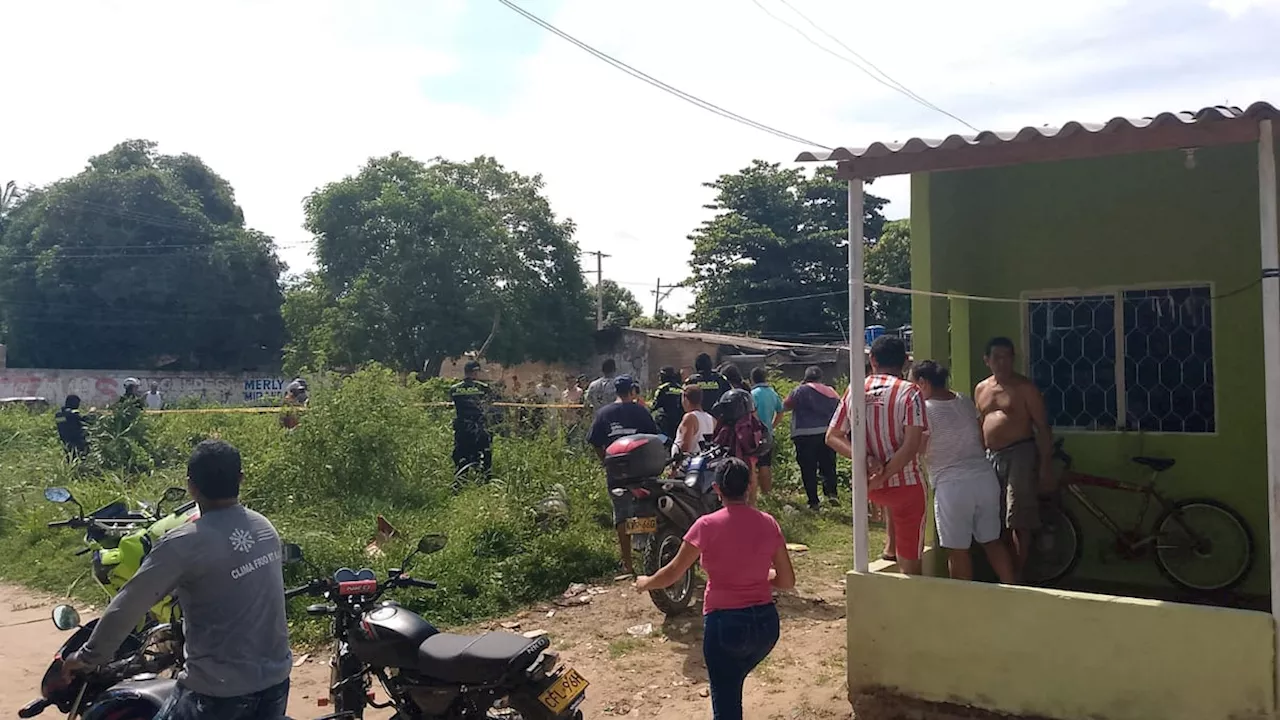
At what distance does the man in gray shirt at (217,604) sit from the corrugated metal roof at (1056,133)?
2920 millimetres

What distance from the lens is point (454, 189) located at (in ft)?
97.8

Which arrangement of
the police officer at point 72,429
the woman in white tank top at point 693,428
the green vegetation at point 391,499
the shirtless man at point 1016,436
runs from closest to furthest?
the shirtless man at point 1016,436 < the green vegetation at point 391,499 < the woman in white tank top at point 693,428 < the police officer at point 72,429

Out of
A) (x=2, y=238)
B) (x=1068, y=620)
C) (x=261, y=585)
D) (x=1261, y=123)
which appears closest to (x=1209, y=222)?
(x=1261, y=123)

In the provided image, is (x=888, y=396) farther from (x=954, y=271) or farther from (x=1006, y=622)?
(x=954, y=271)

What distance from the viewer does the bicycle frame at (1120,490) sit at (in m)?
6.45

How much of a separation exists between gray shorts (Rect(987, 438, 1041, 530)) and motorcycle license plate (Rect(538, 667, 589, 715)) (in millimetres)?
3213

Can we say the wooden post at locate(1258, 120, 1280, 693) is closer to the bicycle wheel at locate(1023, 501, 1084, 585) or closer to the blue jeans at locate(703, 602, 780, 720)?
the blue jeans at locate(703, 602, 780, 720)

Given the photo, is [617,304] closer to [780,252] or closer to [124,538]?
[780,252]

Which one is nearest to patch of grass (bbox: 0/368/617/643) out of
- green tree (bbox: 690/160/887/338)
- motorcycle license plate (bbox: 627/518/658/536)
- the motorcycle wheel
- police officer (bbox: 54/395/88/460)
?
police officer (bbox: 54/395/88/460)

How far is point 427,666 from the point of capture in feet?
12.9

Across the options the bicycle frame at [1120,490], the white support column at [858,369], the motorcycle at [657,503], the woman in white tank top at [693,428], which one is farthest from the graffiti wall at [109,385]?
the white support column at [858,369]

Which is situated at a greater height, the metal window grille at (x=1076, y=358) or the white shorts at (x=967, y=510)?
the metal window grille at (x=1076, y=358)

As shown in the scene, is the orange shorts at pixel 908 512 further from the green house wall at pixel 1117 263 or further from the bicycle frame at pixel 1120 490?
the bicycle frame at pixel 1120 490

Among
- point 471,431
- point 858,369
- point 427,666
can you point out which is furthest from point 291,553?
point 471,431
